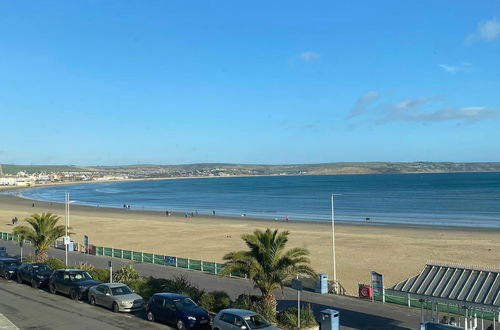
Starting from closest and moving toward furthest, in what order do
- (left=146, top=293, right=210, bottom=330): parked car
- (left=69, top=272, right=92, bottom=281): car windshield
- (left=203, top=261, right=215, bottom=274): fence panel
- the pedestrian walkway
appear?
the pedestrian walkway → (left=146, top=293, right=210, bottom=330): parked car → (left=69, top=272, right=92, bottom=281): car windshield → (left=203, top=261, right=215, bottom=274): fence panel

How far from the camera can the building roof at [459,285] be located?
15.8m

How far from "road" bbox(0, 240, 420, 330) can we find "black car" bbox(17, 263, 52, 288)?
486 centimetres

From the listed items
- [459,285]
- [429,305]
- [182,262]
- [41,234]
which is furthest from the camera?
[182,262]

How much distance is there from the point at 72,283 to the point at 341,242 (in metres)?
32.7

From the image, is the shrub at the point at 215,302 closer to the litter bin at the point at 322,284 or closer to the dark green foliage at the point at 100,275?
the litter bin at the point at 322,284

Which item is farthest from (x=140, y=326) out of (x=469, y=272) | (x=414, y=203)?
(x=414, y=203)

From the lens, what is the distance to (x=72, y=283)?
22.2m

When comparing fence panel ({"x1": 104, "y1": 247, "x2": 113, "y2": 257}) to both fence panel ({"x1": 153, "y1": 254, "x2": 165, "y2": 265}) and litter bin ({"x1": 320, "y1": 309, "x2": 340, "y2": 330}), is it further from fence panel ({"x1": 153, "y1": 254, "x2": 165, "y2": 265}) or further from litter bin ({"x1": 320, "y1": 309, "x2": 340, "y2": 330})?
litter bin ({"x1": 320, "y1": 309, "x2": 340, "y2": 330})

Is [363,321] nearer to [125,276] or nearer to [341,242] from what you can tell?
[125,276]

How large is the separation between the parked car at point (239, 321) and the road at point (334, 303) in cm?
407

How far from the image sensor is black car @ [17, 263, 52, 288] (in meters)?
24.3

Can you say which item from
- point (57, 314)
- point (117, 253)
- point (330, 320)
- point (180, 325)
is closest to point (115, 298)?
point (57, 314)

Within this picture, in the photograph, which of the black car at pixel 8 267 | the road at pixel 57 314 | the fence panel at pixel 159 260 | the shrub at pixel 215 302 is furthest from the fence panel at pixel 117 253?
the shrub at pixel 215 302

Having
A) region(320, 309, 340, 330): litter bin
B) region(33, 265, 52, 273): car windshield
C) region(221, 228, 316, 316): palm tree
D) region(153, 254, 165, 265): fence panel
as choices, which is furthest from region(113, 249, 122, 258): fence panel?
region(320, 309, 340, 330): litter bin
